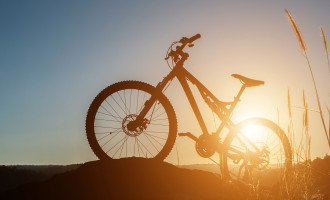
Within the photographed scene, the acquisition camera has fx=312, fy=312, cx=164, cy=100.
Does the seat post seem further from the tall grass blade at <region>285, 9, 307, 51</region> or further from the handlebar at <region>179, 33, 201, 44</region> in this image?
the tall grass blade at <region>285, 9, 307, 51</region>

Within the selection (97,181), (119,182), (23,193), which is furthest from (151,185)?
(23,193)

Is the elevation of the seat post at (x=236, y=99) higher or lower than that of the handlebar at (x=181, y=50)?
lower

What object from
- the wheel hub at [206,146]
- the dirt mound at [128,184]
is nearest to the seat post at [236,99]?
the wheel hub at [206,146]

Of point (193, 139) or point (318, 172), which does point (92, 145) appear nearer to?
point (193, 139)

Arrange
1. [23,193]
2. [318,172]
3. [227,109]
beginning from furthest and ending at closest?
[227,109], [23,193], [318,172]

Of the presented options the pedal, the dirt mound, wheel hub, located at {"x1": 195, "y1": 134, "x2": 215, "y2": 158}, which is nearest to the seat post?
wheel hub, located at {"x1": 195, "y1": 134, "x2": 215, "y2": 158}

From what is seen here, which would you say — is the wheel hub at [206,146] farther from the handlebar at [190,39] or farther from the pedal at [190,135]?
the handlebar at [190,39]

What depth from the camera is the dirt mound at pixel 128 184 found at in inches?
137

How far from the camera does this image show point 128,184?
3.66m

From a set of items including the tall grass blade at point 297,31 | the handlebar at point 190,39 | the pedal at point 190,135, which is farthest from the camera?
the handlebar at point 190,39

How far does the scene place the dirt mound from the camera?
3.48m

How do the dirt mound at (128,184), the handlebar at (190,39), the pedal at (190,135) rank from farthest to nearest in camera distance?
the handlebar at (190,39)
the pedal at (190,135)
the dirt mound at (128,184)

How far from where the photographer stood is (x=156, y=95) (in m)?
4.70

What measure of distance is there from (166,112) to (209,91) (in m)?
0.79
